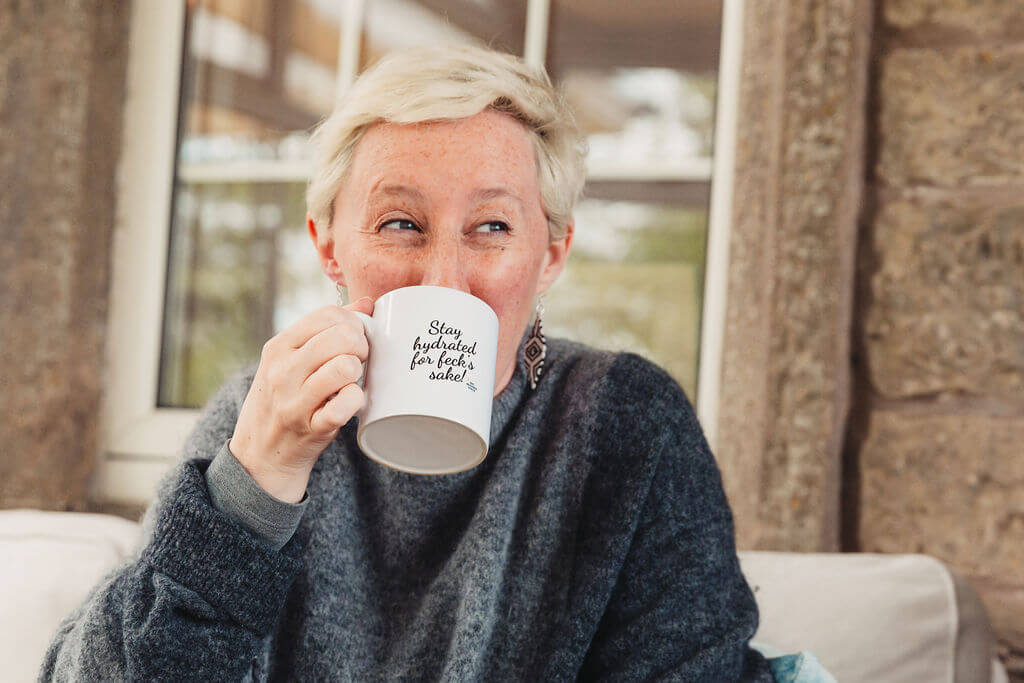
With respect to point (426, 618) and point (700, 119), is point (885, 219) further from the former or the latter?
point (426, 618)

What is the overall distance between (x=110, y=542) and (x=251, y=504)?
2.07 feet

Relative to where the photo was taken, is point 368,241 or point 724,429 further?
point 724,429

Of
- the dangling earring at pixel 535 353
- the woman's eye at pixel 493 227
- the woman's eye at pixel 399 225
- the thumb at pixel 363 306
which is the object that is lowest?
the dangling earring at pixel 535 353

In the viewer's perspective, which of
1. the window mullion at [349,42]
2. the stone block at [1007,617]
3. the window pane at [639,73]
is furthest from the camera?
the window mullion at [349,42]

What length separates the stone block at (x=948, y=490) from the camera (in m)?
1.43

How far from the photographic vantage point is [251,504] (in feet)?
2.89

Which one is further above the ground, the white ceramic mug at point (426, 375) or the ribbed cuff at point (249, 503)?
the white ceramic mug at point (426, 375)

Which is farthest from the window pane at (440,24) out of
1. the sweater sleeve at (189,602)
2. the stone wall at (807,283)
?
the sweater sleeve at (189,602)

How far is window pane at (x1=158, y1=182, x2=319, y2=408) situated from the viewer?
1984mm

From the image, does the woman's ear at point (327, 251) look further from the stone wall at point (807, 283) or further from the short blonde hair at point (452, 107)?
the stone wall at point (807, 283)

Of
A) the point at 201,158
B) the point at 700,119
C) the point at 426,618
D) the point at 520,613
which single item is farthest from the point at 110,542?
the point at 700,119

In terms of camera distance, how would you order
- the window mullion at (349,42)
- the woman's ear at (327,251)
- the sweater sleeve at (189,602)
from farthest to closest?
the window mullion at (349,42) → the woman's ear at (327,251) → the sweater sleeve at (189,602)

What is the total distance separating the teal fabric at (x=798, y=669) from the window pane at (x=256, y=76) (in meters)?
1.46

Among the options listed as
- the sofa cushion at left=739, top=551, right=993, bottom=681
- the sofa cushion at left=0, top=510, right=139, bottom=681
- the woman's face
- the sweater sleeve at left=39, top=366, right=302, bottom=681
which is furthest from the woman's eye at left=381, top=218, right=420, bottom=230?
the sofa cushion at left=739, top=551, right=993, bottom=681
